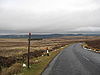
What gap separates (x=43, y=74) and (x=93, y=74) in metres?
3.28

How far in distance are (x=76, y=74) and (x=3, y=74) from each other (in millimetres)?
4941

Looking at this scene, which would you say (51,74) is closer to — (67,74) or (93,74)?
(67,74)

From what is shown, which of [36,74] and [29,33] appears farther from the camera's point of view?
[29,33]

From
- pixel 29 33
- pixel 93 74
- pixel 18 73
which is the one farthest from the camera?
pixel 29 33

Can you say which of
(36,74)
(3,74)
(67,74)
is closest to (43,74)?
(36,74)

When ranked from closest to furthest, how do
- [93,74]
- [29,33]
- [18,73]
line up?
[93,74] → [18,73] → [29,33]

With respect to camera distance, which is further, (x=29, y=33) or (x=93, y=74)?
(x=29, y=33)

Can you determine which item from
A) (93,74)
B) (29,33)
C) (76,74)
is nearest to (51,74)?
(76,74)

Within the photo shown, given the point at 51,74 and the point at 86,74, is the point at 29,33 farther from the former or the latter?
the point at 86,74

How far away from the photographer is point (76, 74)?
39.8ft

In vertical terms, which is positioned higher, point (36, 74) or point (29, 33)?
point (29, 33)

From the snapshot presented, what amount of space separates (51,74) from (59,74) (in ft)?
1.74

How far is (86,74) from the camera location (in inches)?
472

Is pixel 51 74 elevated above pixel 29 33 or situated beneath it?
situated beneath
